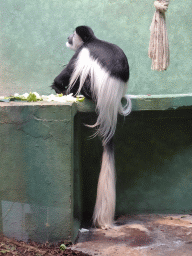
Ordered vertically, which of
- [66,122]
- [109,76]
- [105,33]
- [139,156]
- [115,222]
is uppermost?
[105,33]

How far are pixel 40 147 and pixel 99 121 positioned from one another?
448 millimetres

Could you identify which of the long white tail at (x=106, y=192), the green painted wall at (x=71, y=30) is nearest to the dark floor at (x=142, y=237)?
the long white tail at (x=106, y=192)

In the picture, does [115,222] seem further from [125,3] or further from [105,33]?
[125,3]

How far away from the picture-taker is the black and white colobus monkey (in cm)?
218

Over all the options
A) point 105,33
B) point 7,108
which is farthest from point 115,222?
point 105,33

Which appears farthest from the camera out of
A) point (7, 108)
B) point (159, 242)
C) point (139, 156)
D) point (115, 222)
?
point (139, 156)

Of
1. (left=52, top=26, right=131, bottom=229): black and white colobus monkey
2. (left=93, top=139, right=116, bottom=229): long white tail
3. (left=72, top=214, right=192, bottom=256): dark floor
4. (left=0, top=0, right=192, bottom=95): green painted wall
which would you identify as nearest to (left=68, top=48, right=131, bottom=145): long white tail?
(left=52, top=26, right=131, bottom=229): black and white colobus monkey

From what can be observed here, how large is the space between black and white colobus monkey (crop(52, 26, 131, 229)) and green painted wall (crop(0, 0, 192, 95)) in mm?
1256

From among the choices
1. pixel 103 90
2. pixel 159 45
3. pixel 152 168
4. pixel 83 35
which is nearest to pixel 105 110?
pixel 103 90

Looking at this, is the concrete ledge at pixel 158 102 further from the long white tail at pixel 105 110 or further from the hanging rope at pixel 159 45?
the hanging rope at pixel 159 45

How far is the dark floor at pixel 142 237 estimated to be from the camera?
1.97 m

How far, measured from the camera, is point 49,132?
6.33 ft

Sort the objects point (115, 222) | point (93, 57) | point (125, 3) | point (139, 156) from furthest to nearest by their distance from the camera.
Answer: point (125, 3) → point (139, 156) → point (115, 222) → point (93, 57)

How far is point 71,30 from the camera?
3.49 metres
